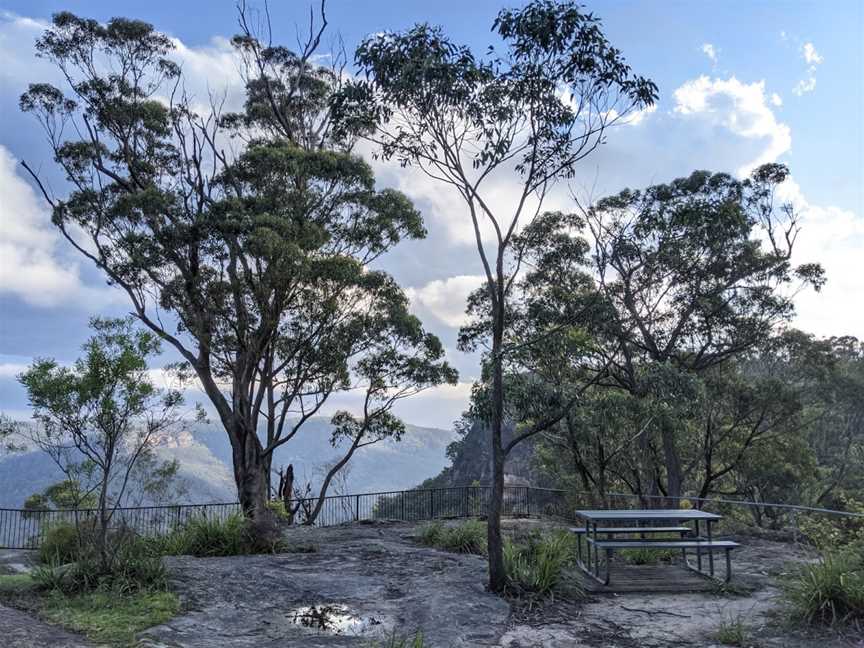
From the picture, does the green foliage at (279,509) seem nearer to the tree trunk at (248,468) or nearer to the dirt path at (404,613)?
the tree trunk at (248,468)

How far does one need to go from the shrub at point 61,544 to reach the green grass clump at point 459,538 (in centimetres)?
621

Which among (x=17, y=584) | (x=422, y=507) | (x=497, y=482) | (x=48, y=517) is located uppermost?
(x=497, y=482)

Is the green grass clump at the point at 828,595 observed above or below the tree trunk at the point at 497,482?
below

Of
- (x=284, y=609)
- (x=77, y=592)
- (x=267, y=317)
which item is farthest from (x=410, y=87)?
(x=267, y=317)

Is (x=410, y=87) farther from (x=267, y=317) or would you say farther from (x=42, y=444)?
(x=267, y=317)

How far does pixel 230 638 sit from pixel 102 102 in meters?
18.1

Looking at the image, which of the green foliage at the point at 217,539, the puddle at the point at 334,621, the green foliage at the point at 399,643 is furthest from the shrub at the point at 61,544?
the green foliage at the point at 399,643

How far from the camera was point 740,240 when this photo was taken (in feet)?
67.1

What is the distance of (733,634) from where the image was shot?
705cm

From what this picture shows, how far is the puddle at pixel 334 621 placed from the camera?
7.35 m

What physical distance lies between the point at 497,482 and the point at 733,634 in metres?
3.46

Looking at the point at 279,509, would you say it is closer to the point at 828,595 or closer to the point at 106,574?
the point at 106,574

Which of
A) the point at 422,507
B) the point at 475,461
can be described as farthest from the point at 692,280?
the point at 475,461

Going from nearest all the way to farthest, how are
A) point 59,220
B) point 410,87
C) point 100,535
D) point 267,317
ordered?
point 100,535 < point 410,87 < point 267,317 < point 59,220
